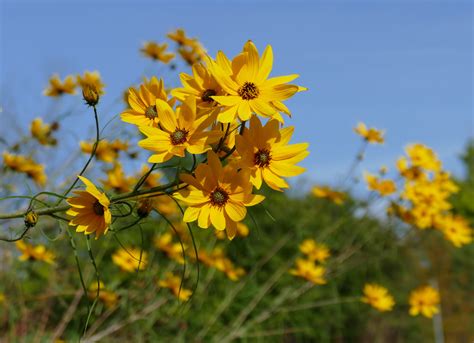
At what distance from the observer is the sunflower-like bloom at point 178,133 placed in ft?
3.65

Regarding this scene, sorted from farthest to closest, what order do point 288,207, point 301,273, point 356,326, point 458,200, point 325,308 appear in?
point 458,200 → point 356,326 → point 288,207 → point 325,308 → point 301,273

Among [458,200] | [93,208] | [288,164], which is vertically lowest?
[93,208]

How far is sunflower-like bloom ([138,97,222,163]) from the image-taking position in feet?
3.65

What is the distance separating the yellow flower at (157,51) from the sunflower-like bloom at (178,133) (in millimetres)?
2107

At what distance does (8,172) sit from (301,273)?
1487mm

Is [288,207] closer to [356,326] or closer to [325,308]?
[325,308]

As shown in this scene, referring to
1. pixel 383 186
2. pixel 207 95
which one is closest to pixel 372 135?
pixel 383 186

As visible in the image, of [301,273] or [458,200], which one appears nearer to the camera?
[301,273]

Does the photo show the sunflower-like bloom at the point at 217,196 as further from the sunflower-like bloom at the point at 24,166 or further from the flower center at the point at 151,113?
the sunflower-like bloom at the point at 24,166

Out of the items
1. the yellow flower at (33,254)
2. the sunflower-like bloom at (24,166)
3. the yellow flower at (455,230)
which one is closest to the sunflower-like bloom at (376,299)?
the yellow flower at (455,230)

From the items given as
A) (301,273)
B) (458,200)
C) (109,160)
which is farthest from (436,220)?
(458,200)

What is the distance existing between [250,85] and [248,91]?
0.02 metres

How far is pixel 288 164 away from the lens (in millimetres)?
1194

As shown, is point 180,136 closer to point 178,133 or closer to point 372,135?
point 178,133
